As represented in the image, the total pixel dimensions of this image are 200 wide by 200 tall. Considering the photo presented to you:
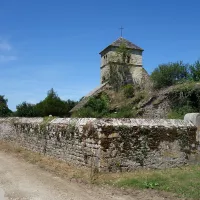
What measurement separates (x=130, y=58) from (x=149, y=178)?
3443 centimetres

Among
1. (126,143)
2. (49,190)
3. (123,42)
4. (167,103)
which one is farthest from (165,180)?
(123,42)

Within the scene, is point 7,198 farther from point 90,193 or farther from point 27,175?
point 27,175

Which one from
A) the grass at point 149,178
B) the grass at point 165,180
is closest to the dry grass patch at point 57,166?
the grass at point 149,178

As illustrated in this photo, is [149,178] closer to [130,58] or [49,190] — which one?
[49,190]

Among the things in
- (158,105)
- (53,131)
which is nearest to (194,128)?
(53,131)

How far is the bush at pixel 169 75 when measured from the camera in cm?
2238

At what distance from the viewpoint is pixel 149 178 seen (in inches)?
265

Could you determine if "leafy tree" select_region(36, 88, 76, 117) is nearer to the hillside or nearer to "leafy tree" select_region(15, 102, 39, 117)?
"leafy tree" select_region(15, 102, 39, 117)

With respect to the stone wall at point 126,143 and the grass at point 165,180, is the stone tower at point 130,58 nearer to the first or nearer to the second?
the stone wall at point 126,143

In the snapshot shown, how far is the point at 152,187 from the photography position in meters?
6.09

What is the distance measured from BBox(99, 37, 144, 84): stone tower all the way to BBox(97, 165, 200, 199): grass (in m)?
32.3

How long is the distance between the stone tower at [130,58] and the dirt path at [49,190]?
32649 mm

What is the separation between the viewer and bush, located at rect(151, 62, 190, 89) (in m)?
22.4

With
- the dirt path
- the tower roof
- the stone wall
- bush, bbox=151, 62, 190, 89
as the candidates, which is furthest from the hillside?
the tower roof
